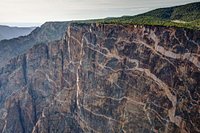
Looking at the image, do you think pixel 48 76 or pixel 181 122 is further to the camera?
pixel 48 76

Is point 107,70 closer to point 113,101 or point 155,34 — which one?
point 113,101

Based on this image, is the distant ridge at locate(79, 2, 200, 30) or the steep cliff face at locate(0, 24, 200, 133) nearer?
the steep cliff face at locate(0, 24, 200, 133)

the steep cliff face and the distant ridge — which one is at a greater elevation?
the distant ridge

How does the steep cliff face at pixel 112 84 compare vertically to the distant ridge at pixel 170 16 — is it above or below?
below

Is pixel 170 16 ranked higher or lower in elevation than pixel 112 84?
higher

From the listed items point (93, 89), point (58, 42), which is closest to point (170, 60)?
point (93, 89)

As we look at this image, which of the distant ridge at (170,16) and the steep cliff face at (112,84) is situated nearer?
the steep cliff face at (112,84)

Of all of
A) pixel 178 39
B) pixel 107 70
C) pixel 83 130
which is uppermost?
pixel 178 39

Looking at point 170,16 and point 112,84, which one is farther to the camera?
point 170,16
